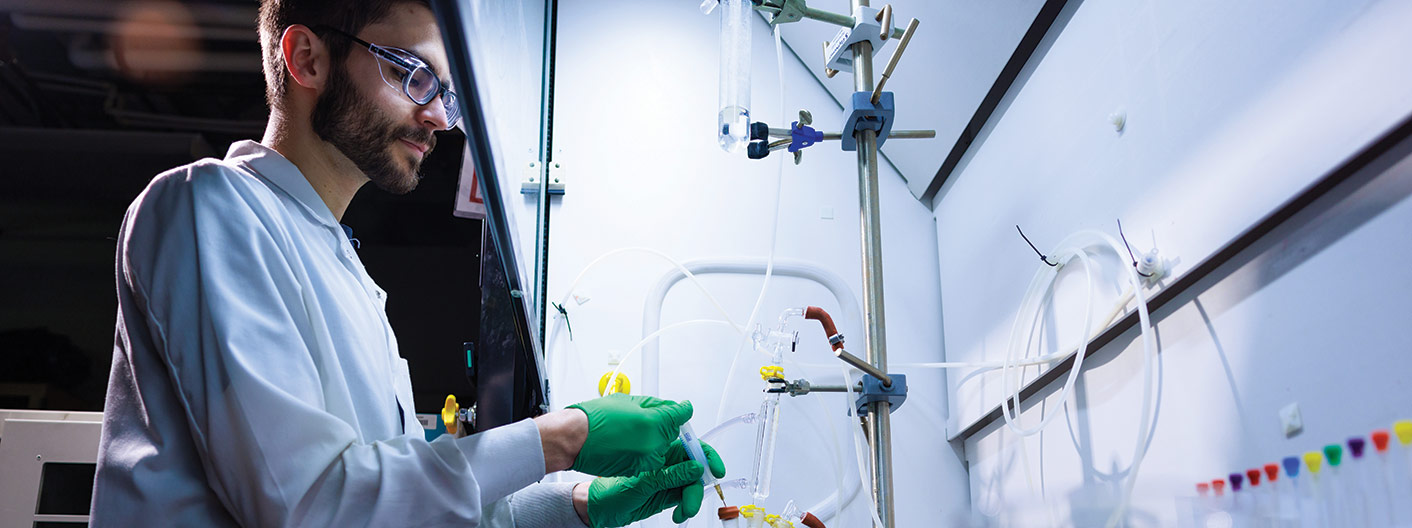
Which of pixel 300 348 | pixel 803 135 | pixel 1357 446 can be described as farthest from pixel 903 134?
pixel 300 348

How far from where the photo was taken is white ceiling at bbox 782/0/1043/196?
1.95 meters

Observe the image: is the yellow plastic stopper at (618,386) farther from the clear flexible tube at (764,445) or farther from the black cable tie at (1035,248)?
the black cable tie at (1035,248)

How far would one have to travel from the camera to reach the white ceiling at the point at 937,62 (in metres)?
1.95

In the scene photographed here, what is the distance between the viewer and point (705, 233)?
99.9 inches

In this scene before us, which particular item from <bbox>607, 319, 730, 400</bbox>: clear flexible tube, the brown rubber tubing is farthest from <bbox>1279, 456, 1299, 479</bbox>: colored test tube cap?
<bbox>607, 319, 730, 400</bbox>: clear flexible tube

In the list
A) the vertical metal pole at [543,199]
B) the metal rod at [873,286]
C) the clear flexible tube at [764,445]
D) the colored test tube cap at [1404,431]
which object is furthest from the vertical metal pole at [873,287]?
the colored test tube cap at [1404,431]

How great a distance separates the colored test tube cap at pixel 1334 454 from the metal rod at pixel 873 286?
33.2 inches

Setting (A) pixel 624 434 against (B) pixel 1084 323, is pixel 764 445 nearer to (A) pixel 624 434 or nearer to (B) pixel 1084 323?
(B) pixel 1084 323

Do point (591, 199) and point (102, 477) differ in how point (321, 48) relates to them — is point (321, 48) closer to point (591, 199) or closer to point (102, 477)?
point (102, 477)

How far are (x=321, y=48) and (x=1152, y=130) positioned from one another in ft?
4.02

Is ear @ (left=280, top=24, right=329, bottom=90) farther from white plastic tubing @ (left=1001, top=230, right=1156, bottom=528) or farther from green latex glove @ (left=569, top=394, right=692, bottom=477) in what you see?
white plastic tubing @ (left=1001, top=230, right=1156, bottom=528)

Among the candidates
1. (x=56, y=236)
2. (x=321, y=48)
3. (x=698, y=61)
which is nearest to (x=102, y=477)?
(x=321, y=48)

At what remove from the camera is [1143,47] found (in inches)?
58.0

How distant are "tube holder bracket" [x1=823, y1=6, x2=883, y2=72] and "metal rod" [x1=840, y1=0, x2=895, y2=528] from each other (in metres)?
0.02
